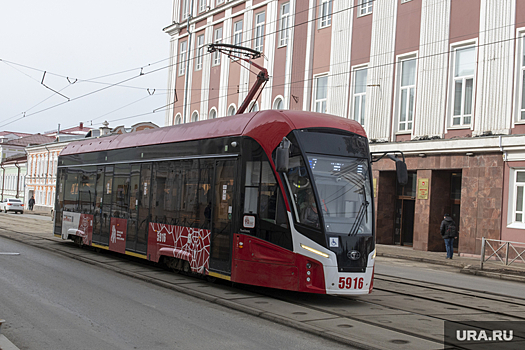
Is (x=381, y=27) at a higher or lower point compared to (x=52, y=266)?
higher

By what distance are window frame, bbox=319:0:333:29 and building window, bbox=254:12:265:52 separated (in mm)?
4919

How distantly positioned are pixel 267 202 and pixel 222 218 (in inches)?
51.5

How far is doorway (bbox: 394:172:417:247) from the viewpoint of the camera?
85.7 feet

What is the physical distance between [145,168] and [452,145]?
547 inches

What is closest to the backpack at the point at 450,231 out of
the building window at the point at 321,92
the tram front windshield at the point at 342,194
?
the building window at the point at 321,92

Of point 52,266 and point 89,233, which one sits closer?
point 52,266

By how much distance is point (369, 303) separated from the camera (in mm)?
9797

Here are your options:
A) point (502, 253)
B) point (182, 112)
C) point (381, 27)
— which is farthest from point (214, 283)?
point (182, 112)

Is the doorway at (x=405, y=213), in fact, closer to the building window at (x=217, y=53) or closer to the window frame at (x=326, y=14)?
the window frame at (x=326, y=14)

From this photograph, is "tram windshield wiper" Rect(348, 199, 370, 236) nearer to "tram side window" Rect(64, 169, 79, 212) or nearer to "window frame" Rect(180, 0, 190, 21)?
"tram side window" Rect(64, 169, 79, 212)

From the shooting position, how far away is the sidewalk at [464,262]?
54.6ft

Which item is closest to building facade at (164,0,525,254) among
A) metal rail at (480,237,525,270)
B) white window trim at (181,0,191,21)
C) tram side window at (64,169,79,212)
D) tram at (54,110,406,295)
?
metal rail at (480,237,525,270)

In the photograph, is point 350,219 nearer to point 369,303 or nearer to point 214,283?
point 369,303

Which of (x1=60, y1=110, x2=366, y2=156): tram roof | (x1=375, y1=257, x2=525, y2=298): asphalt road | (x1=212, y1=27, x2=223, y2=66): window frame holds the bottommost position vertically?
(x1=375, y1=257, x2=525, y2=298): asphalt road
